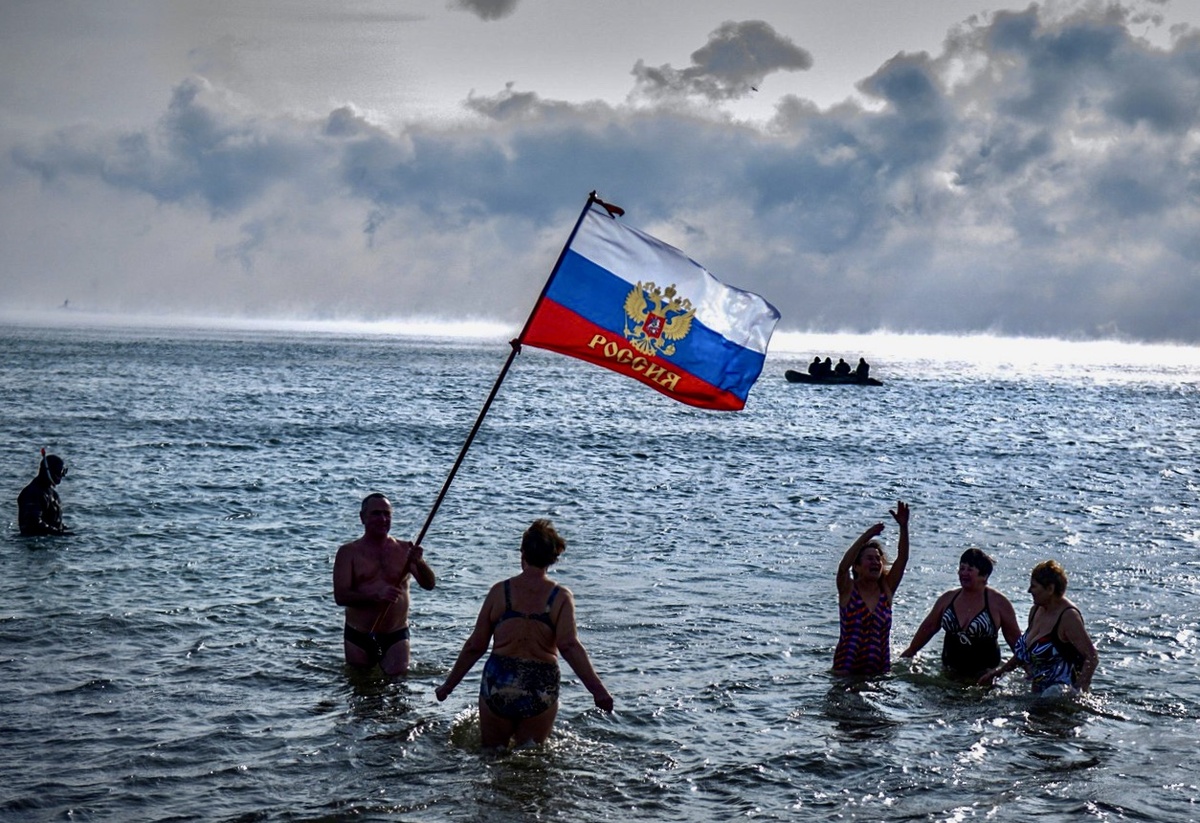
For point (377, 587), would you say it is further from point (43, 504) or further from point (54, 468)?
point (54, 468)

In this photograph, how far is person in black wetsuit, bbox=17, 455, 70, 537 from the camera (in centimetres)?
1677

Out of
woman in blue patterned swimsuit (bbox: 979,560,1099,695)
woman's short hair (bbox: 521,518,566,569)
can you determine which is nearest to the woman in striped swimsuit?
woman in blue patterned swimsuit (bbox: 979,560,1099,695)

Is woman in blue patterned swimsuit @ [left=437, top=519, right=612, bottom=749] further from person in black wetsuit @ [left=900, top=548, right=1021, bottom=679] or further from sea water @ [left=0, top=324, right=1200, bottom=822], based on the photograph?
person in black wetsuit @ [left=900, top=548, right=1021, bottom=679]

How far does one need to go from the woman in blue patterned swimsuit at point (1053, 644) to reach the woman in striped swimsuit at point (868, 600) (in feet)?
3.49

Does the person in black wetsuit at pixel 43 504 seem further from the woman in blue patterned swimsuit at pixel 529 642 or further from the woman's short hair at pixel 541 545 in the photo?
the woman's short hair at pixel 541 545

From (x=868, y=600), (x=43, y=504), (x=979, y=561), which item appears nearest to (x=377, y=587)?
(x=868, y=600)

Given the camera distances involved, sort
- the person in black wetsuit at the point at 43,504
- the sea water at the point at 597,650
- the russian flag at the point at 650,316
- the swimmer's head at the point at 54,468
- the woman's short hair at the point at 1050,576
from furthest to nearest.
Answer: the swimmer's head at the point at 54,468 → the person in black wetsuit at the point at 43,504 → the woman's short hair at the point at 1050,576 → the russian flag at the point at 650,316 → the sea water at the point at 597,650

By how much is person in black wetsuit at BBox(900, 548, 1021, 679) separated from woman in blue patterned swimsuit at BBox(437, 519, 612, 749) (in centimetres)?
400

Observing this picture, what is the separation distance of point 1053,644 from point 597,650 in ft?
15.0

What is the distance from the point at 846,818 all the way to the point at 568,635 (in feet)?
7.35

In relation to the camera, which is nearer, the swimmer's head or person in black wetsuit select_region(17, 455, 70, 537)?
person in black wetsuit select_region(17, 455, 70, 537)

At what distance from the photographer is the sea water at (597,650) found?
756 centimetres

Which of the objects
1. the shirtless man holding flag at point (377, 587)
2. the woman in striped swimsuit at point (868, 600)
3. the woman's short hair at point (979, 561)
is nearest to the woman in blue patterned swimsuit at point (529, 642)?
the shirtless man holding flag at point (377, 587)

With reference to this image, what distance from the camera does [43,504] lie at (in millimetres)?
16844
